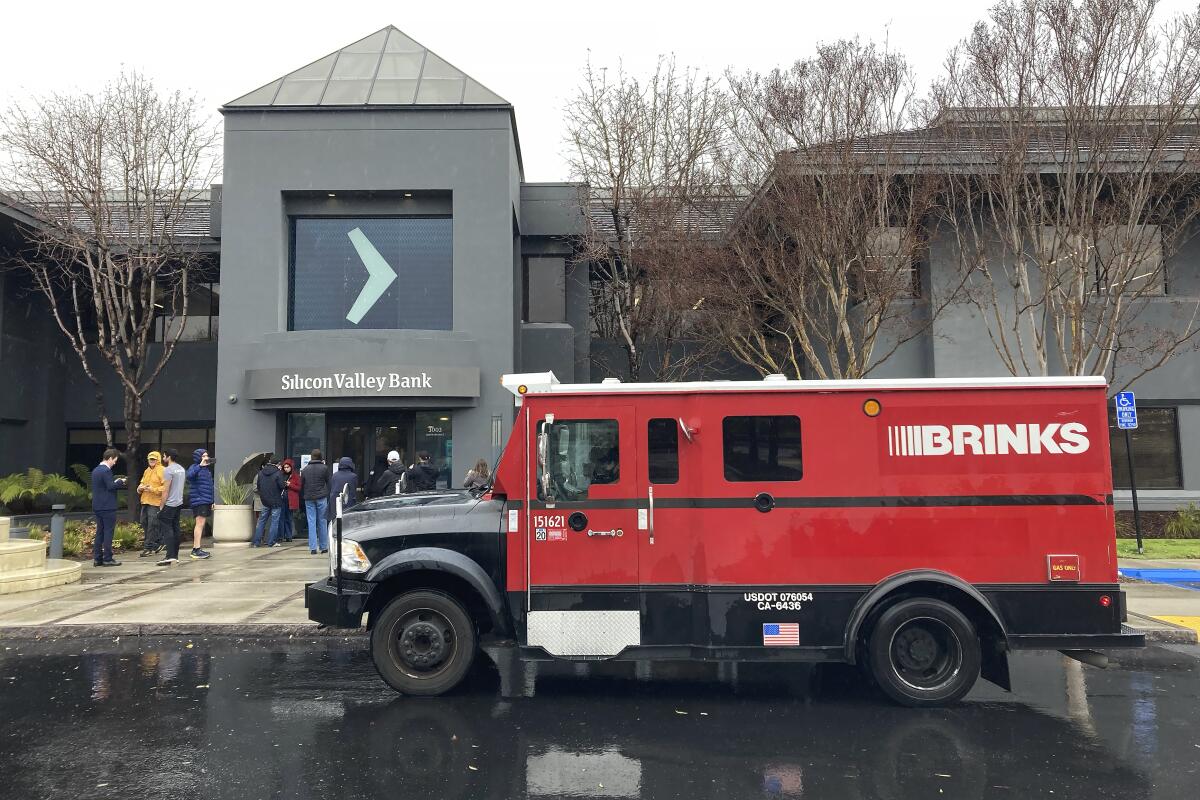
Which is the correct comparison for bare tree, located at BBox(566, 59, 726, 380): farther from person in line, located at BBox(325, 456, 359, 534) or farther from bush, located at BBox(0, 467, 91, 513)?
bush, located at BBox(0, 467, 91, 513)

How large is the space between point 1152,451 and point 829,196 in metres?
11.0

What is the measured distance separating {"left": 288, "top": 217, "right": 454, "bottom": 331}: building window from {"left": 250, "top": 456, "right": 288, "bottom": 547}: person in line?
3967 millimetres

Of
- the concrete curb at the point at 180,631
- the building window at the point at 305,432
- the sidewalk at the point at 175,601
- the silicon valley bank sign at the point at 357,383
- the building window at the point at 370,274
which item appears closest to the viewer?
the concrete curb at the point at 180,631

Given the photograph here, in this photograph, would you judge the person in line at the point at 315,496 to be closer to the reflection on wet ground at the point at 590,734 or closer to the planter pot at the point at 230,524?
the planter pot at the point at 230,524

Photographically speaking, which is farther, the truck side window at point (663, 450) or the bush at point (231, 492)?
the bush at point (231, 492)

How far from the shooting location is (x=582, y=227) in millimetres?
21047

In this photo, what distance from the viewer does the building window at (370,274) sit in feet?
59.4

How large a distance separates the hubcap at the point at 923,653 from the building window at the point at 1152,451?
1521 centimetres

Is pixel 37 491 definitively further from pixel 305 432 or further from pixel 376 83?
pixel 376 83

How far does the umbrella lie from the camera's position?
1680 centimetres

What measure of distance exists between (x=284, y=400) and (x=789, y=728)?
14330 millimetres

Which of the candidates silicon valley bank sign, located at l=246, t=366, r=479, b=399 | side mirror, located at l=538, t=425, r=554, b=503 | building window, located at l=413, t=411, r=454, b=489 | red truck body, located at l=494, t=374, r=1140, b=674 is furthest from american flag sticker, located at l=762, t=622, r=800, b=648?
building window, located at l=413, t=411, r=454, b=489

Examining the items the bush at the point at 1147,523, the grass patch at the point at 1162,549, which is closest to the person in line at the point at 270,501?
the grass patch at the point at 1162,549

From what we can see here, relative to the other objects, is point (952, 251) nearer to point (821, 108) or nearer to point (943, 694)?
point (821, 108)
